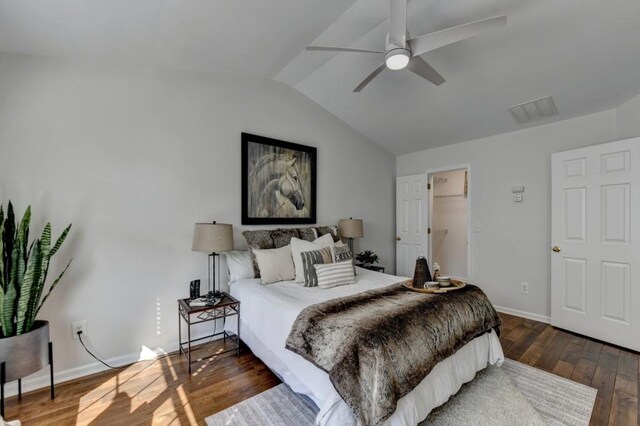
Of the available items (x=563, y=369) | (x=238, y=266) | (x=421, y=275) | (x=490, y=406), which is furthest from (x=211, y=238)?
(x=563, y=369)

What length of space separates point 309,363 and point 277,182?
221cm

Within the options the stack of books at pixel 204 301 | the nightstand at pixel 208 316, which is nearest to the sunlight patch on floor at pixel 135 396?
the nightstand at pixel 208 316

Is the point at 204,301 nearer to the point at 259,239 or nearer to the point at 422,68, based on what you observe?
the point at 259,239

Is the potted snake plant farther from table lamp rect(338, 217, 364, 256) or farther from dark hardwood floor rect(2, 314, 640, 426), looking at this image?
table lamp rect(338, 217, 364, 256)

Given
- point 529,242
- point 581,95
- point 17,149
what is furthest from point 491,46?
point 17,149

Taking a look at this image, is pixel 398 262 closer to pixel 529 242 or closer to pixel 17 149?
pixel 529 242

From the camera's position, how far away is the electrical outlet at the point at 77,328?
2.29 metres

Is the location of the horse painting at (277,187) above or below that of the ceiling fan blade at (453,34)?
below

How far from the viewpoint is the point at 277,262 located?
9.16 ft

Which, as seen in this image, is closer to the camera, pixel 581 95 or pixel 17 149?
pixel 17 149

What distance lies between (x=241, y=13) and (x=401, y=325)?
7.96 ft

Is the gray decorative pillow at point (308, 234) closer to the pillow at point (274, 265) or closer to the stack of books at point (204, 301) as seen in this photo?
the pillow at point (274, 265)

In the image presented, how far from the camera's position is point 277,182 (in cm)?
349

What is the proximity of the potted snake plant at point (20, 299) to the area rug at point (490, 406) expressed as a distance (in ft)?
4.03
